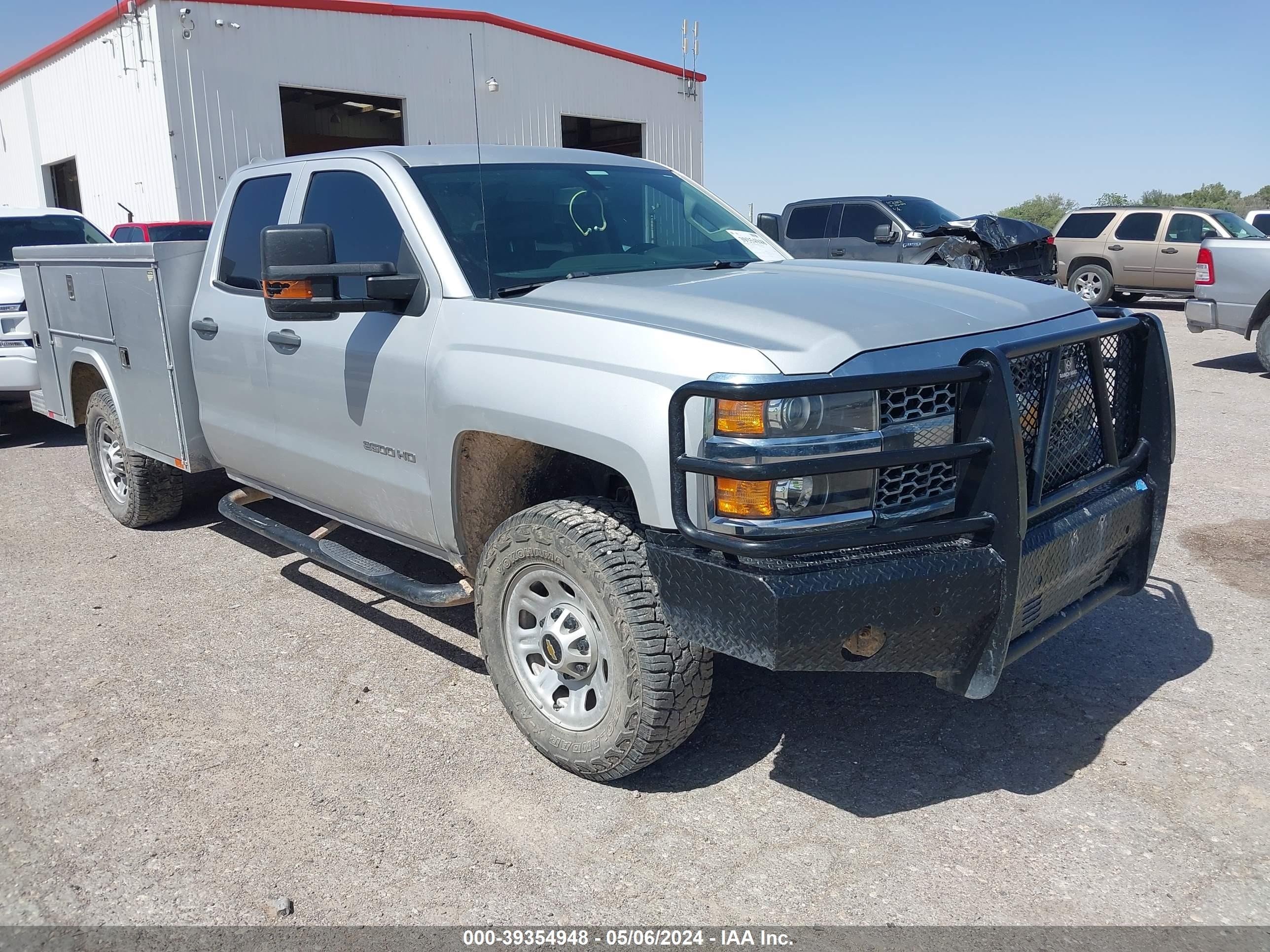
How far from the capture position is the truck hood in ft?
8.99

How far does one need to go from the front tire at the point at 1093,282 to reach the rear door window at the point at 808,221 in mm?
4441

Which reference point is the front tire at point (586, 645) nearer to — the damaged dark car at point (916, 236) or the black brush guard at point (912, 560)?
the black brush guard at point (912, 560)

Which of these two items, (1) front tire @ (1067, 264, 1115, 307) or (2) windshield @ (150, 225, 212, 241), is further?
(1) front tire @ (1067, 264, 1115, 307)

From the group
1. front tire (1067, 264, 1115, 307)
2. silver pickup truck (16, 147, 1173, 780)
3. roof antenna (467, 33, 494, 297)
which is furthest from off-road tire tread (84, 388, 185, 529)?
front tire (1067, 264, 1115, 307)

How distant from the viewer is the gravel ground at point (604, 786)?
2.70 meters

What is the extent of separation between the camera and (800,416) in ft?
8.72

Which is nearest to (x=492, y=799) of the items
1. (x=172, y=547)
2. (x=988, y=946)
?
(x=988, y=946)

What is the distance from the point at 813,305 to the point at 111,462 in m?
4.88

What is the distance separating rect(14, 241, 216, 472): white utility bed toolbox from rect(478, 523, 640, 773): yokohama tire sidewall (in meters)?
2.47

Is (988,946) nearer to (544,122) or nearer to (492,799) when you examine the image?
(492,799)

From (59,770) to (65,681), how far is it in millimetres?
776

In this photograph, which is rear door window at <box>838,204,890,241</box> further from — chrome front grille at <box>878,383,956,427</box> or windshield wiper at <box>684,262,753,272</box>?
chrome front grille at <box>878,383,956,427</box>

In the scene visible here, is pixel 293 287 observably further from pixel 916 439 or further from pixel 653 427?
pixel 916 439

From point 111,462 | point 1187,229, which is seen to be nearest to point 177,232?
point 111,462
